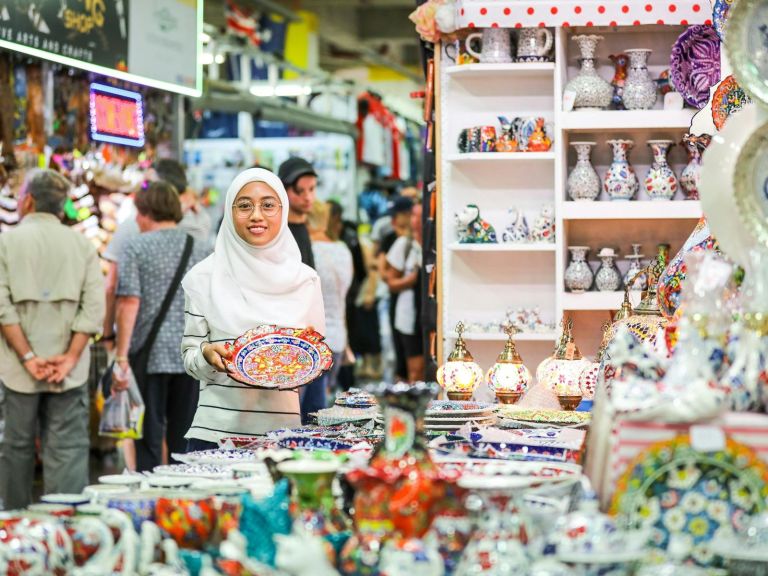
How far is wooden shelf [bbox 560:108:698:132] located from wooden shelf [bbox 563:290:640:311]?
2.33ft

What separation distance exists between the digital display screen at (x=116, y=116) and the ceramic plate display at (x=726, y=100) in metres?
4.84

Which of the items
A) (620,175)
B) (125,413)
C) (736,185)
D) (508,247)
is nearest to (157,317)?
(125,413)

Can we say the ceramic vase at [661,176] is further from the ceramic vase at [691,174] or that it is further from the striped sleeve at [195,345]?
the striped sleeve at [195,345]

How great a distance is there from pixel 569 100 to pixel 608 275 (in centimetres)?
77

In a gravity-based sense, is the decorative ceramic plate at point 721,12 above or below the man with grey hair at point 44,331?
above

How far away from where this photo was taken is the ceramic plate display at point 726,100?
122 inches

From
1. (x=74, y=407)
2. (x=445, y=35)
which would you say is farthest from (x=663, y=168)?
(x=74, y=407)

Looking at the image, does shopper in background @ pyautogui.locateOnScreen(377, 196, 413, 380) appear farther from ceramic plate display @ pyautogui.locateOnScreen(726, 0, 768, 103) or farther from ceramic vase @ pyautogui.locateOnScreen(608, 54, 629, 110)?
ceramic plate display @ pyautogui.locateOnScreen(726, 0, 768, 103)

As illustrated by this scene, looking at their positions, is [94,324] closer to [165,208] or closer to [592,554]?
[165,208]

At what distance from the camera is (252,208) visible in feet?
12.6

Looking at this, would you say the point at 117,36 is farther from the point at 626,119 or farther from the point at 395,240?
the point at 395,240

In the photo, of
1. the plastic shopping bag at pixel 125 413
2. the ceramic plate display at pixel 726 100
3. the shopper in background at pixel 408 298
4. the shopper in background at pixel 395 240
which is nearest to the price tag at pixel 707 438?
the ceramic plate display at pixel 726 100

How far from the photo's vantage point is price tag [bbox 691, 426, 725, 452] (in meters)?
1.84

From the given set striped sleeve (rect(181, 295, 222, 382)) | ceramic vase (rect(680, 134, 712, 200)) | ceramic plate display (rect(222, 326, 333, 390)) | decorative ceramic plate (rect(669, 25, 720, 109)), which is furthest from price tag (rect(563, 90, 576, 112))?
ceramic plate display (rect(222, 326, 333, 390))
